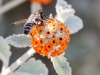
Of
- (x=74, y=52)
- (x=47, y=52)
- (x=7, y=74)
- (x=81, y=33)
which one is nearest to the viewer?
(x=47, y=52)

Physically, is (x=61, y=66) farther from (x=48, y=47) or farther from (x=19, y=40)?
(x=19, y=40)

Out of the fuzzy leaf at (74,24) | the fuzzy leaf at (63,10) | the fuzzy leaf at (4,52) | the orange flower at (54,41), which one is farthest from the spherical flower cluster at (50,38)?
the fuzzy leaf at (74,24)

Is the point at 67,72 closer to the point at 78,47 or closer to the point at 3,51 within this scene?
the point at 3,51

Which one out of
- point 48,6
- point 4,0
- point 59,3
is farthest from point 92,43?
point 59,3

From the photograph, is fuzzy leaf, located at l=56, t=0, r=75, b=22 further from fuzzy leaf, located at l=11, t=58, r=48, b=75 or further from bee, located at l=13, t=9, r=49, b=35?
fuzzy leaf, located at l=11, t=58, r=48, b=75

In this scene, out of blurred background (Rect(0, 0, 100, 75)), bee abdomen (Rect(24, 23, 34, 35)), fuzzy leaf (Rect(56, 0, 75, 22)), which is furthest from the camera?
blurred background (Rect(0, 0, 100, 75))

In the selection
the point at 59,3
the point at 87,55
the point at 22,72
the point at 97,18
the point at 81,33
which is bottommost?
the point at 22,72

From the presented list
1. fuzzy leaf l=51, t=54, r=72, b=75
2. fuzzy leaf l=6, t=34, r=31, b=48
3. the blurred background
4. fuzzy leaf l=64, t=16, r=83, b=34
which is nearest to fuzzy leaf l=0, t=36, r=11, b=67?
fuzzy leaf l=6, t=34, r=31, b=48
